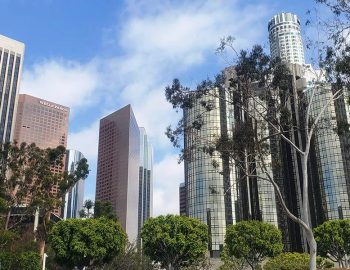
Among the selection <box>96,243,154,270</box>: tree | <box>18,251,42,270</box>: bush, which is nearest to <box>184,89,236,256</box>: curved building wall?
<box>96,243,154,270</box>: tree

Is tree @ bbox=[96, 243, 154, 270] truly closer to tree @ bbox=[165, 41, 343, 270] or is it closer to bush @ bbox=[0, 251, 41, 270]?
bush @ bbox=[0, 251, 41, 270]

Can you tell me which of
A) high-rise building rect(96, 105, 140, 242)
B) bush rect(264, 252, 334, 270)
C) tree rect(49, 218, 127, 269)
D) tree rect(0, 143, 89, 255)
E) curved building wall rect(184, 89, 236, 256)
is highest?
high-rise building rect(96, 105, 140, 242)

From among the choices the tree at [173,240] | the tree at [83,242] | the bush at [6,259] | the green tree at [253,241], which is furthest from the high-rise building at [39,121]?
the bush at [6,259]

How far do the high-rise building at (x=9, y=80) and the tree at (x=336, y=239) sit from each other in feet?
267

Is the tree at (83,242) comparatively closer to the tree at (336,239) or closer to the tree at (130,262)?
the tree at (130,262)

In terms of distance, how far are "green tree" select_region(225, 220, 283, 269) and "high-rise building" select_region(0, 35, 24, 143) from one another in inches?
3033

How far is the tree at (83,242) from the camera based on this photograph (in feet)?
135

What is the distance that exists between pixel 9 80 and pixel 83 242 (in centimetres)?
8429

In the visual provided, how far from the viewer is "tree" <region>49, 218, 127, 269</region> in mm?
41156

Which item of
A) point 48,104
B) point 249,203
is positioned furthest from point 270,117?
point 48,104

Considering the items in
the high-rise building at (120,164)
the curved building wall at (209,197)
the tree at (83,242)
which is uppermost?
the high-rise building at (120,164)

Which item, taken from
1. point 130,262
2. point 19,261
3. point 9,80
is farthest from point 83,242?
point 9,80

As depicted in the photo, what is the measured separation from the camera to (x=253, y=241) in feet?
154

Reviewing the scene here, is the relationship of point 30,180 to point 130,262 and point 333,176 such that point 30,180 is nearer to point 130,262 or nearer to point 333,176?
point 130,262
